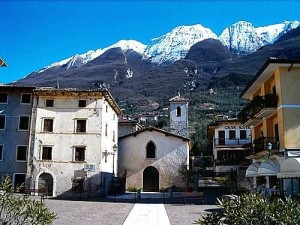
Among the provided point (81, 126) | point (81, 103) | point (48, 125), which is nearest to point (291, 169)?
point (81, 126)

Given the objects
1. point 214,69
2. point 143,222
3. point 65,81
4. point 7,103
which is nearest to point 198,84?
point 214,69

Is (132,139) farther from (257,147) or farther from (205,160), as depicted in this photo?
(205,160)

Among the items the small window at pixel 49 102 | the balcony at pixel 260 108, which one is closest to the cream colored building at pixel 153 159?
the small window at pixel 49 102

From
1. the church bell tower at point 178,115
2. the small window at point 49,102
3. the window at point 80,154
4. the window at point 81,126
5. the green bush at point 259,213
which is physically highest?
the church bell tower at point 178,115

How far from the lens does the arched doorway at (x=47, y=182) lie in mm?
32219

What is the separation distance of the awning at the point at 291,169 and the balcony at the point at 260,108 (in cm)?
574

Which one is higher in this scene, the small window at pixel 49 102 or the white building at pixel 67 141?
the small window at pixel 49 102

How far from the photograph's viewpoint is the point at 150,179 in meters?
40.8

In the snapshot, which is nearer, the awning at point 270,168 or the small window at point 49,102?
the awning at point 270,168

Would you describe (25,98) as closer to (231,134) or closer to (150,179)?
(150,179)

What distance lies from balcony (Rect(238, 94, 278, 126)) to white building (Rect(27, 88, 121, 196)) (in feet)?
44.7

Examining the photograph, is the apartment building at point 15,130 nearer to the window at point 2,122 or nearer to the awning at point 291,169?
the window at point 2,122

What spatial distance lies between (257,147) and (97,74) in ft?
563

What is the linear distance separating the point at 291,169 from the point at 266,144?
5.82 m
